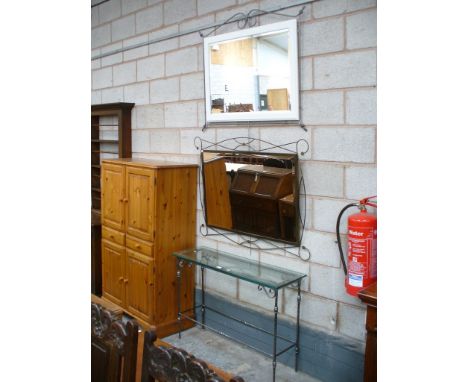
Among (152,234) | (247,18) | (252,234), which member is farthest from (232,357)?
(247,18)

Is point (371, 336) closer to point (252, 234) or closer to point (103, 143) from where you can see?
point (252, 234)

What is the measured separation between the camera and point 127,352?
1510 millimetres

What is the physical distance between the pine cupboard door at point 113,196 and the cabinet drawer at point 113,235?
4cm

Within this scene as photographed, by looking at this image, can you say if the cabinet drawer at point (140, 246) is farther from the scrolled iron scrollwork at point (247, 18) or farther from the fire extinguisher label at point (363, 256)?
the scrolled iron scrollwork at point (247, 18)

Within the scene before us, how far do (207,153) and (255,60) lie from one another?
82 cm

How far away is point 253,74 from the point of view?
10.6 ft

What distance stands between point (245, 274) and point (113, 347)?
166 cm

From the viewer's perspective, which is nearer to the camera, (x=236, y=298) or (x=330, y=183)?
(x=330, y=183)

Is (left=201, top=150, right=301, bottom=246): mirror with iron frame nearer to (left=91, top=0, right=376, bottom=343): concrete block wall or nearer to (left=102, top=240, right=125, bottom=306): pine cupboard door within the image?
(left=91, top=0, right=376, bottom=343): concrete block wall

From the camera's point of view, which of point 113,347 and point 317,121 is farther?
point 317,121

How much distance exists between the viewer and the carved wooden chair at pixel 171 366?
49.9 inches

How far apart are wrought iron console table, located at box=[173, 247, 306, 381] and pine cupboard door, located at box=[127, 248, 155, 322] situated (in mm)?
224
